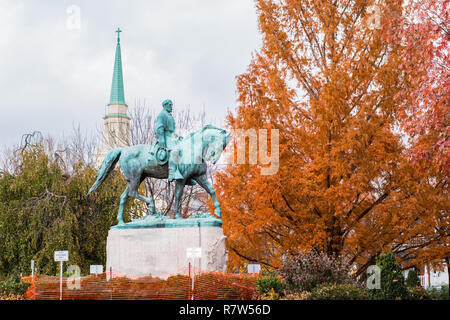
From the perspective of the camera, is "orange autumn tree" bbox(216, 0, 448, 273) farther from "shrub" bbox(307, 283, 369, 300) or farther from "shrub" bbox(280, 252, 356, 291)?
"shrub" bbox(307, 283, 369, 300)

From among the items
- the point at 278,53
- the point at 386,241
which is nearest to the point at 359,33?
the point at 278,53

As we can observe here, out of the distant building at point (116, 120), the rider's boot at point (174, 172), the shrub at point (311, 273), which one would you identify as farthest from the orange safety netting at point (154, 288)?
the distant building at point (116, 120)

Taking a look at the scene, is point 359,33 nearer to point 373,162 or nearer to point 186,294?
point 373,162

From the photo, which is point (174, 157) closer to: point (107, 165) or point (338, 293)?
point (107, 165)

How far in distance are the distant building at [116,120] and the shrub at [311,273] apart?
576 inches

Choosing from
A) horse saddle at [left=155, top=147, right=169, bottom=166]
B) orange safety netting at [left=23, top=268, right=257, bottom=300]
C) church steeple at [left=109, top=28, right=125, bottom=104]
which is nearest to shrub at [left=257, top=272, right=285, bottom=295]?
orange safety netting at [left=23, top=268, right=257, bottom=300]

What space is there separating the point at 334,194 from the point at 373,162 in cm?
113

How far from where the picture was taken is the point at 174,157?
12.5 metres

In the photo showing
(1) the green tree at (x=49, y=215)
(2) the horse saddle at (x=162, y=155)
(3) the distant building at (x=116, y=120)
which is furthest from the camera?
(3) the distant building at (x=116, y=120)

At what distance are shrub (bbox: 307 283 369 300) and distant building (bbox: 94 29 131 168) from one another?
15.9m

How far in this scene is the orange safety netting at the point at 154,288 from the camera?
10.5m

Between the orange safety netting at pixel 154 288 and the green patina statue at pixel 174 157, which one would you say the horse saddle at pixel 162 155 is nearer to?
the green patina statue at pixel 174 157

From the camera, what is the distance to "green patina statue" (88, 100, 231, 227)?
12328mm
